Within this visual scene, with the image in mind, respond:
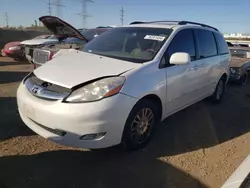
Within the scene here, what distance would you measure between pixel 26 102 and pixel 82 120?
0.81m

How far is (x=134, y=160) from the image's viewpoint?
10.9 ft

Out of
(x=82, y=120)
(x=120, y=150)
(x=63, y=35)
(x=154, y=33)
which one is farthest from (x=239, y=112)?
(x=63, y=35)

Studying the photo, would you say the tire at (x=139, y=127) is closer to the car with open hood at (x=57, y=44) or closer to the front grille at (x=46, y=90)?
the front grille at (x=46, y=90)

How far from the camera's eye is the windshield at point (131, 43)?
3727 mm

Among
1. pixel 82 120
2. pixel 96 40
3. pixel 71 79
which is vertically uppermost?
pixel 96 40

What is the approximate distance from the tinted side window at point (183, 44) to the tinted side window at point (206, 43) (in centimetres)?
32

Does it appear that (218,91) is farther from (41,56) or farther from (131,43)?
(41,56)

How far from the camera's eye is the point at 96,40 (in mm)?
4500

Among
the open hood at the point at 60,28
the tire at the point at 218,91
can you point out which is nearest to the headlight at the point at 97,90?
the tire at the point at 218,91

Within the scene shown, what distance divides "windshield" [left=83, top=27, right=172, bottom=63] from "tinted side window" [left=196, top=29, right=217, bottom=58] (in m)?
0.99

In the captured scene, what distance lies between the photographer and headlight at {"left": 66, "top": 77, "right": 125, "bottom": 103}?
2.90m

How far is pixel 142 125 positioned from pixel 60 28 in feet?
17.1

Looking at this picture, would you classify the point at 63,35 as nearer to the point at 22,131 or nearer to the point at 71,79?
the point at 22,131

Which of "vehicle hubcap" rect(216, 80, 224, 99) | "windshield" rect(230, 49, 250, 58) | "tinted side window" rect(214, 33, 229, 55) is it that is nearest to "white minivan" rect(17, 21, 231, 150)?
"tinted side window" rect(214, 33, 229, 55)
